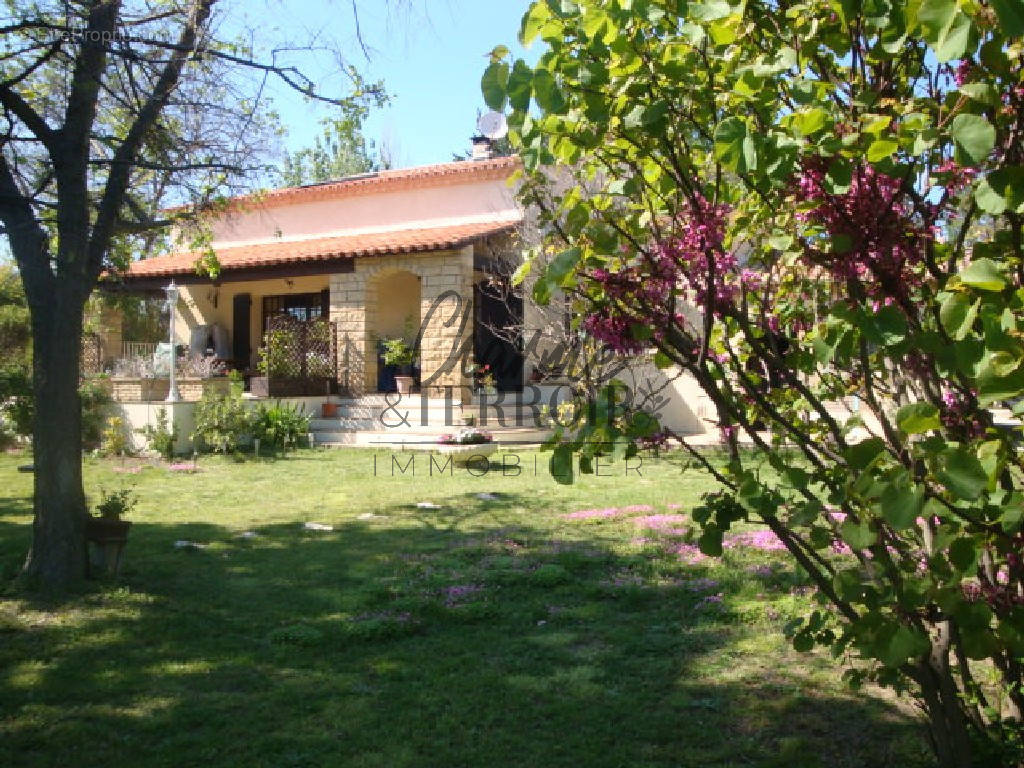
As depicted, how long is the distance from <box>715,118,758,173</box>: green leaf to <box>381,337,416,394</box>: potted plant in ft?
50.5

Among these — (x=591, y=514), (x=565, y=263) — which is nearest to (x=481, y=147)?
(x=591, y=514)

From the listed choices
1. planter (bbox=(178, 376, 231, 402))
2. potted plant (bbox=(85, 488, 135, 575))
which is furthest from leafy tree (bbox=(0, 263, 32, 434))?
potted plant (bbox=(85, 488, 135, 575))

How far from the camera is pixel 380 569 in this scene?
21.5ft

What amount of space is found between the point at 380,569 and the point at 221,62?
4.26m

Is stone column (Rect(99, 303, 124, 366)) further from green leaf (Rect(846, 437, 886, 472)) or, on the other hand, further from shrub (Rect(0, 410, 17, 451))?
green leaf (Rect(846, 437, 886, 472))

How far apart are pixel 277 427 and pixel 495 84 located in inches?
533

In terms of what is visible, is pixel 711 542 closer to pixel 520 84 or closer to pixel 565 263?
pixel 565 263

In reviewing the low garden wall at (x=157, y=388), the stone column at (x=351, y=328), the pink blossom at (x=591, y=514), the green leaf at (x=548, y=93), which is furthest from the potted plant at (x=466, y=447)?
the green leaf at (x=548, y=93)

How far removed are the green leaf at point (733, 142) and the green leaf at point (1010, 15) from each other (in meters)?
0.55

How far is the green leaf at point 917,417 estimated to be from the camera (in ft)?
5.29

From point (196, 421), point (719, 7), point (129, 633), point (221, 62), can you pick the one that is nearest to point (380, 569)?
point (129, 633)

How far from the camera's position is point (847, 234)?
6.94 ft

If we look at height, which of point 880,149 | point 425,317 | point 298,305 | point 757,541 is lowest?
point 757,541

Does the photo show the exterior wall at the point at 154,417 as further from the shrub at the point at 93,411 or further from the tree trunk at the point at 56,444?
the tree trunk at the point at 56,444
